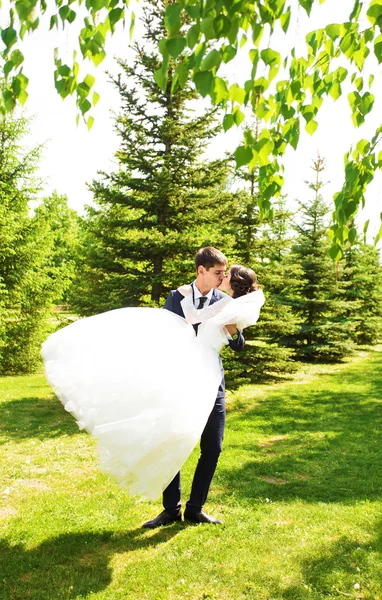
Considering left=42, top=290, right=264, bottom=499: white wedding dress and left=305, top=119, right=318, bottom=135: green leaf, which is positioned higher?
left=305, top=119, right=318, bottom=135: green leaf

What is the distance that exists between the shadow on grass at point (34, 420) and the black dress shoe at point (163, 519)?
427 cm

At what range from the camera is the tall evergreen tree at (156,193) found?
34.5 feet

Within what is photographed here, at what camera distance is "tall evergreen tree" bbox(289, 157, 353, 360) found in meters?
18.8

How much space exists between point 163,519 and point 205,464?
2.42ft

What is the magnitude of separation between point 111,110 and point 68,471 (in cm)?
770

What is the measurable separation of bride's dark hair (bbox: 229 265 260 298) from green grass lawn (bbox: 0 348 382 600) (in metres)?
2.38

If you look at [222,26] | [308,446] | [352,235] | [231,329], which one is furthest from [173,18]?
[308,446]

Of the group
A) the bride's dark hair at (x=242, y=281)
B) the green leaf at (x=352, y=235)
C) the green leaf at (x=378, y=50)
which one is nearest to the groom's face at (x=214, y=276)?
the bride's dark hair at (x=242, y=281)

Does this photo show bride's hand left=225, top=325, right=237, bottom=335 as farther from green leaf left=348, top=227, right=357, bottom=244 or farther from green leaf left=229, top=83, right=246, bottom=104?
green leaf left=229, top=83, right=246, bottom=104

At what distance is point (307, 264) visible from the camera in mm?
19016

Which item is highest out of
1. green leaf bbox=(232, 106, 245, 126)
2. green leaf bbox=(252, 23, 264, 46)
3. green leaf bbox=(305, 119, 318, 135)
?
green leaf bbox=(252, 23, 264, 46)

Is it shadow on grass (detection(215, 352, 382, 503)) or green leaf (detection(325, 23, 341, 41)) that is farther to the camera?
shadow on grass (detection(215, 352, 382, 503))

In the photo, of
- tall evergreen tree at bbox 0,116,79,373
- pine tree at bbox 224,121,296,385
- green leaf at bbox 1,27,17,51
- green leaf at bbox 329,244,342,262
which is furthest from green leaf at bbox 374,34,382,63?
tall evergreen tree at bbox 0,116,79,373

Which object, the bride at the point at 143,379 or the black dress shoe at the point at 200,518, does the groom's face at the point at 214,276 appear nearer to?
the bride at the point at 143,379
